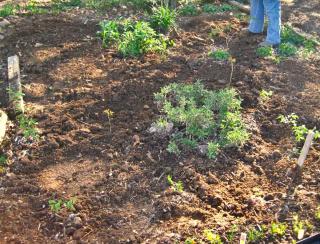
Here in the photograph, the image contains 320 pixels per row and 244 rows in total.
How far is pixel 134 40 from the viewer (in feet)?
19.0

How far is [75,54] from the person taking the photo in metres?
5.79

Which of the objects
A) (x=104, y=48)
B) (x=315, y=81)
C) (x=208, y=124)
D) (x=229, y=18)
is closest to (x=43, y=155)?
(x=208, y=124)

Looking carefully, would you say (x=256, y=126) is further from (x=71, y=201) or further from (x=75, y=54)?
(x=75, y=54)

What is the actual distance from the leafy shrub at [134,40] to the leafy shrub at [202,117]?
1.06 m

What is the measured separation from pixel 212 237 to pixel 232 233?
0.75ft

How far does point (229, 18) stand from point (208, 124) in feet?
9.70

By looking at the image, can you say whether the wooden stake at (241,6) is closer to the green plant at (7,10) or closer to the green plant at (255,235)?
the green plant at (7,10)

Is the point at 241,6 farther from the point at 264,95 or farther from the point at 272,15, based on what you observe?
the point at 264,95

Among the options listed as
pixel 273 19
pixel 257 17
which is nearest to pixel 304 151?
pixel 273 19

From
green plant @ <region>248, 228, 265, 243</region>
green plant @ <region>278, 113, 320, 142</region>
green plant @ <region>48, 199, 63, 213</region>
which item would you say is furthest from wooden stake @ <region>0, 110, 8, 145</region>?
green plant @ <region>278, 113, 320, 142</region>

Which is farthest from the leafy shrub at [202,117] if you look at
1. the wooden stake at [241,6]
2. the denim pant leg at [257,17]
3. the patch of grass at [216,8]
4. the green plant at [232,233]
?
the wooden stake at [241,6]

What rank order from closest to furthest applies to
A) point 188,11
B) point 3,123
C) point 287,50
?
point 3,123 → point 287,50 → point 188,11

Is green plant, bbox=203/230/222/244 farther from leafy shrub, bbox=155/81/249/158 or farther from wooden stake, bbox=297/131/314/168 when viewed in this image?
wooden stake, bbox=297/131/314/168

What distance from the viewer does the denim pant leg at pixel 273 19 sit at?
5.97 metres
